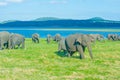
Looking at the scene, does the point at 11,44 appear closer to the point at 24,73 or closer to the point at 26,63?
the point at 26,63

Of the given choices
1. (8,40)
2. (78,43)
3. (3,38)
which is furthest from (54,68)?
(8,40)

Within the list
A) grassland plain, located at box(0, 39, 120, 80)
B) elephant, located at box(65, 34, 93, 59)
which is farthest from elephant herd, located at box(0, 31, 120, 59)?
grassland plain, located at box(0, 39, 120, 80)

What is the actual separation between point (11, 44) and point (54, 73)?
16.6 meters

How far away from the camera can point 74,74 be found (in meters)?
21.0

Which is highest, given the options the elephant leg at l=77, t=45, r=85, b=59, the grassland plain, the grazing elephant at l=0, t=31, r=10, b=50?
the grazing elephant at l=0, t=31, r=10, b=50

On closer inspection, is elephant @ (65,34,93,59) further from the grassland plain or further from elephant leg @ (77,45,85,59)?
the grassland plain

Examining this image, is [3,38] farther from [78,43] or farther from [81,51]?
[81,51]

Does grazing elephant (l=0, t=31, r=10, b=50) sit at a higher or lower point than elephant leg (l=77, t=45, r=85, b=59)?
higher

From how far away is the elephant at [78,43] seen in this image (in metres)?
28.3

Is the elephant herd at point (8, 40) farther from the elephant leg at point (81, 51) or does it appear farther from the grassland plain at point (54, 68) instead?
the elephant leg at point (81, 51)

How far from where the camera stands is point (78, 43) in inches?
1125

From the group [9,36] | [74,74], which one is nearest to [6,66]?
[74,74]

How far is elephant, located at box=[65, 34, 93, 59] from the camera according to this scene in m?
28.3

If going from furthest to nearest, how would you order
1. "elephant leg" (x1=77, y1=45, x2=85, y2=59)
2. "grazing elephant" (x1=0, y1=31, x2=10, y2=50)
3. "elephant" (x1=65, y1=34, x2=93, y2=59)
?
"grazing elephant" (x1=0, y1=31, x2=10, y2=50) < "elephant" (x1=65, y1=34, x2=93, y2=59) < "elephant leg" (x1=77, y1=45, x2=85, y2=59)
